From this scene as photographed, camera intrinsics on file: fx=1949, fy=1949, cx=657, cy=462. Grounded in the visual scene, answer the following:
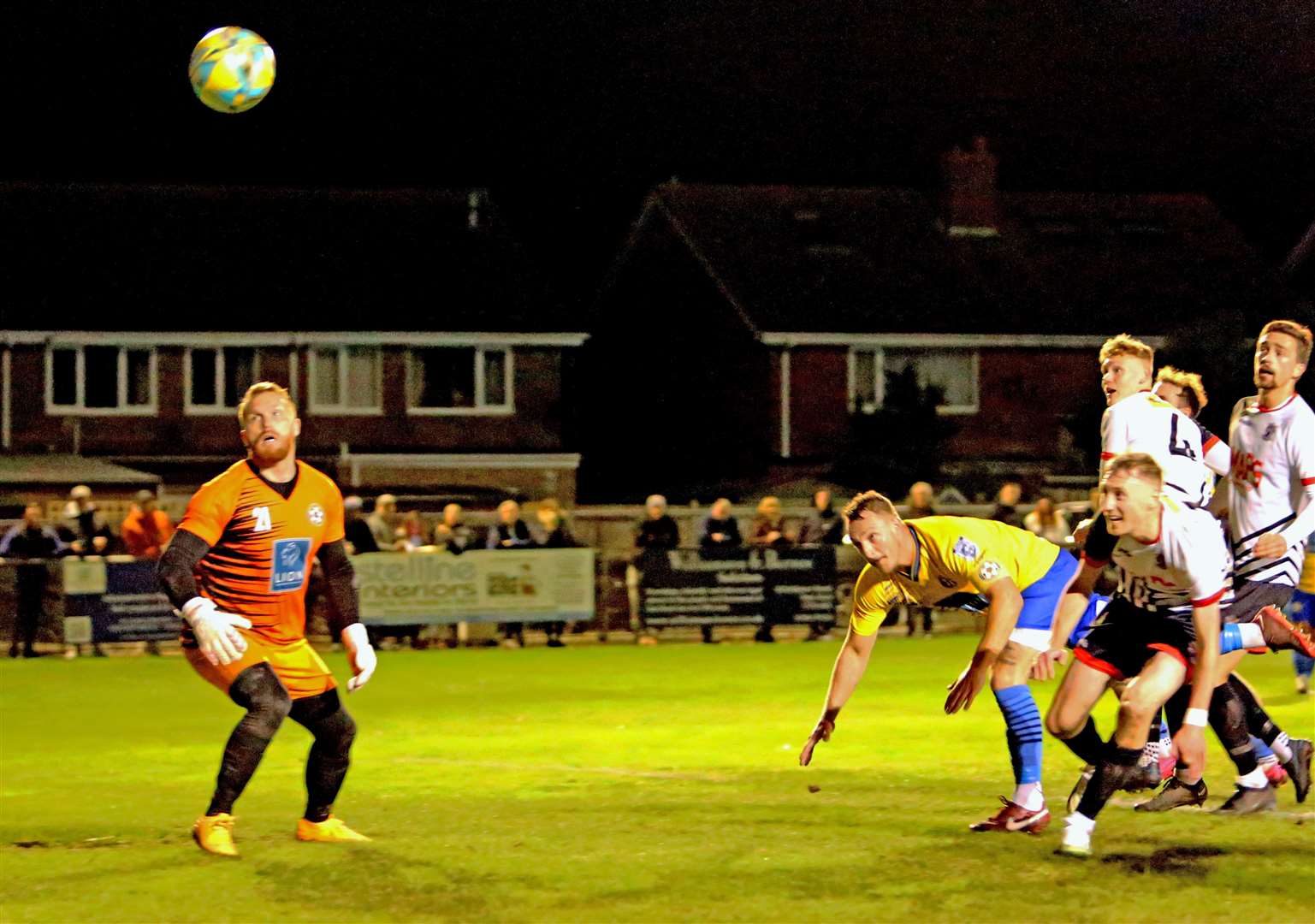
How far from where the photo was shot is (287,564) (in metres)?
9.04

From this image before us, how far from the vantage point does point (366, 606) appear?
23641 millimetres

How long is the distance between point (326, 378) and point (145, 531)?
76.3ft

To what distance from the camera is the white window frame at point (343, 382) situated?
4628cm

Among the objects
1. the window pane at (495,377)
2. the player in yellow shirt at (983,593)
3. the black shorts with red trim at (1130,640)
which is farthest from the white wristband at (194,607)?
the window pane at (495,377)

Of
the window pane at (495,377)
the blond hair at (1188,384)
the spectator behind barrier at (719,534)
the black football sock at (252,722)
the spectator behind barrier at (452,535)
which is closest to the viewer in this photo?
the black football sock at (252,722)

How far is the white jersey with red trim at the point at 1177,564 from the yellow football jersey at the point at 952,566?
1.88 feet

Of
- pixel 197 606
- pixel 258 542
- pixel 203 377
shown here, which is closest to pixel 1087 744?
pixel 258 542

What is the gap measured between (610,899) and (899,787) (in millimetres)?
3575

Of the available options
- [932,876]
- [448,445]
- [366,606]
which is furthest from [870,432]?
[932,876]

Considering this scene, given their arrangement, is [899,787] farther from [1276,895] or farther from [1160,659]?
[1276,895]

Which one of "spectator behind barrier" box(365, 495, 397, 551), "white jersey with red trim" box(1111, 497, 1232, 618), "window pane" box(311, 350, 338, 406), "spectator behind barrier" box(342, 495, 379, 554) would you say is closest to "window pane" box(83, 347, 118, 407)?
"window pane" box(311, 350, 338, 406)

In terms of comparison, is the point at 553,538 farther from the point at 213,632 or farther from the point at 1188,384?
the point at 213,632

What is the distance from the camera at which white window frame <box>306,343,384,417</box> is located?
4628 centimetres

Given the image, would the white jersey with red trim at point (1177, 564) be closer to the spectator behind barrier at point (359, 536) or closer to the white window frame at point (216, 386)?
the spectator behind barrier at point (359, 536)
